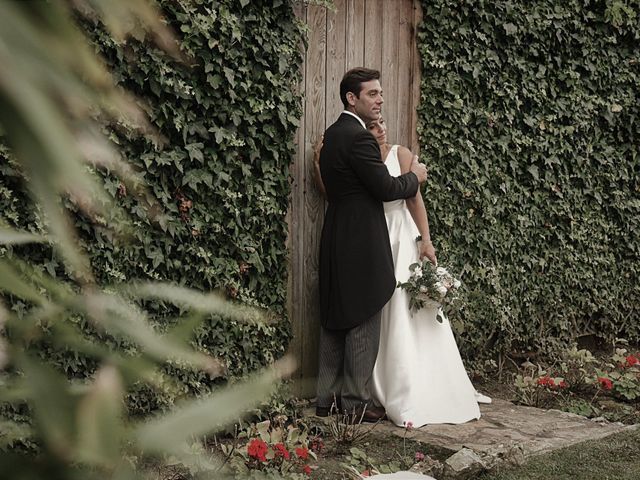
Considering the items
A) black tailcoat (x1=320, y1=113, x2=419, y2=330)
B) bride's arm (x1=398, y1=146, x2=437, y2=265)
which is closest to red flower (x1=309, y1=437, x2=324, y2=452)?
black tailcoat (x1=320, y1=113, x2=419, y2=330)

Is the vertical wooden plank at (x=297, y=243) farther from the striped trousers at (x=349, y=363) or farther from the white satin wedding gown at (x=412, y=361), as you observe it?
the white satin wedding gown at (x=412, y=361)

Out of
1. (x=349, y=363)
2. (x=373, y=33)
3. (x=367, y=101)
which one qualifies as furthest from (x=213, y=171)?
(x=373, y=33)

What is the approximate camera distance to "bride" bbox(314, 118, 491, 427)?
4344 millimetres

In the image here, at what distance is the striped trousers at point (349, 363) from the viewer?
430 cm

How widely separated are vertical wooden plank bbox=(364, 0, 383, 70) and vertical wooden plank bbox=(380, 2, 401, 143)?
32 mm

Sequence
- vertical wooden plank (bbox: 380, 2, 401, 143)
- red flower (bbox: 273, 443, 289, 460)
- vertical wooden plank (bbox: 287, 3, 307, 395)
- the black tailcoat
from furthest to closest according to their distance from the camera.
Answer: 1. vertical wooden plank (bbox: 380, 2, 401, 143)
2. vertical wooden plank (bbox: 287, 3, 307, 395)
3. the black tailcoat
4. red flower (bbox: 273, 443, 289, 460)

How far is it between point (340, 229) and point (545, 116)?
2039mm

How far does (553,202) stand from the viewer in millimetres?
5746

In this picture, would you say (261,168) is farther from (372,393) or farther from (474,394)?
(474,394)

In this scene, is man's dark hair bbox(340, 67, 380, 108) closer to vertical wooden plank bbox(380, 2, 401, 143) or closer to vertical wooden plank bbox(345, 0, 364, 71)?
vertical wooden plank bbox(345, 0, 364, 71)

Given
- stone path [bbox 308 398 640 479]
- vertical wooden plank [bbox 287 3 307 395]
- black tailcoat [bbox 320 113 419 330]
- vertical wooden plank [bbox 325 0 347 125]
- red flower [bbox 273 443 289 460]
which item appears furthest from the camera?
vertical wooden plank [bbox 325 0 347 125]

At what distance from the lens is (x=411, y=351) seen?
440cm

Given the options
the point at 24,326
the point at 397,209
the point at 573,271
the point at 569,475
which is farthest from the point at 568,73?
the point at 24,326

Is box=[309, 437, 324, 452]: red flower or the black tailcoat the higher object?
the black tailcoat
